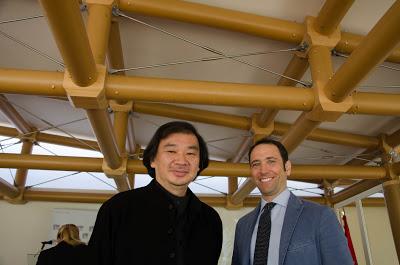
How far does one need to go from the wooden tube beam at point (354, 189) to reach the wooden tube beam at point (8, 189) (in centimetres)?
603

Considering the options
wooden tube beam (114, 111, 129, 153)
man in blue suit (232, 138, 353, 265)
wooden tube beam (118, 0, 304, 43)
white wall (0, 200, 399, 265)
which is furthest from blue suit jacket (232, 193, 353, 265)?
white wall (0, 200, 399, 265)

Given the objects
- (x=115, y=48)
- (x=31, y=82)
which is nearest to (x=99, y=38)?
(x=31, y=82)

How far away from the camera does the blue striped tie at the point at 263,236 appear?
1584 millimetres

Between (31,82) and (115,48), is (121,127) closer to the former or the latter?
(115,48)

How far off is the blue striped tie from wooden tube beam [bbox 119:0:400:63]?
2.02 m

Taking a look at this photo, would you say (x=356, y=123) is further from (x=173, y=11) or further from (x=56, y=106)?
(x=56, y=106)

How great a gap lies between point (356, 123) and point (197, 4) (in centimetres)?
312

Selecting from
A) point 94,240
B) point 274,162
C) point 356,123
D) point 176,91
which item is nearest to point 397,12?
point 274,162

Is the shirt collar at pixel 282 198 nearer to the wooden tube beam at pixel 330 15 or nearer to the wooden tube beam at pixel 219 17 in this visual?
the wooden tube beam at pixel 330 15

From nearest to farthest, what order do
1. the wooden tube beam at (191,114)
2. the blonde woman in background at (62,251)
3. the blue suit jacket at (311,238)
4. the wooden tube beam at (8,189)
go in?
the blue suit jacket at (311,238) → the blonde woman in background at (62,251) → the wooden tube beam at (191,114) → the wooden tube beam at (8,189)

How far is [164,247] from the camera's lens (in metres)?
1.31

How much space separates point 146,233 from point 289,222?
642mm

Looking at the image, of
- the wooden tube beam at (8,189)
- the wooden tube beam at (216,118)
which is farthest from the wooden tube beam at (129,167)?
the wooden tube beam at (8,189)

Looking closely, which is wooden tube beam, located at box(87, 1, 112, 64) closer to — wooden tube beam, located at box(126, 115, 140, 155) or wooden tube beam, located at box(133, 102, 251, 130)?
wooden tube beam, located at box(133, 102, 251, 130)
